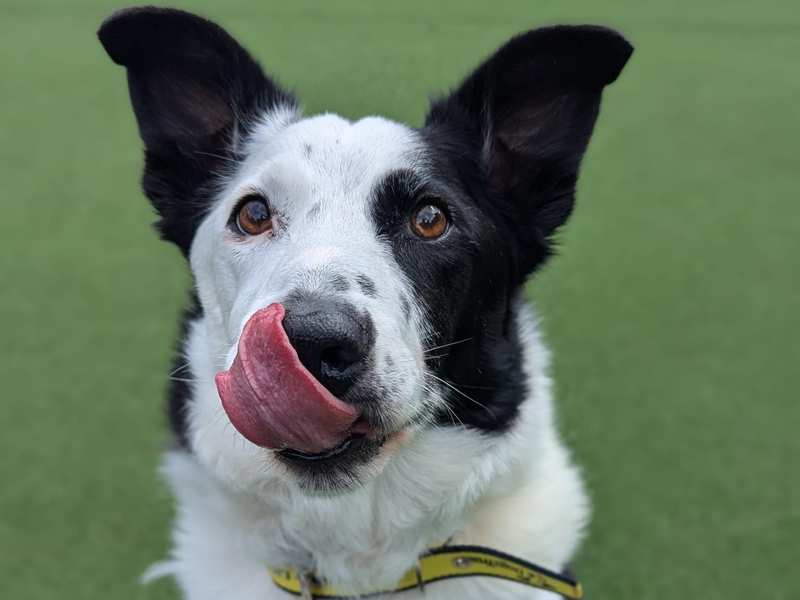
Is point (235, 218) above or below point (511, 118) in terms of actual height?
below

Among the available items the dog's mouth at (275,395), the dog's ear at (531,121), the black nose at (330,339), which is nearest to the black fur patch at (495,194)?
the dog's ear at (531,121)

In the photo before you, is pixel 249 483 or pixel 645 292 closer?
pixel 249 483

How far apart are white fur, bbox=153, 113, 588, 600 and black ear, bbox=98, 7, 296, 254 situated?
114mm

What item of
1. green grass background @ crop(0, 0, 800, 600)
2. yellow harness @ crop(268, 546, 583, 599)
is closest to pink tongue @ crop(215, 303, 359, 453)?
yellow harness @ crop(268, 546, 583, 599)

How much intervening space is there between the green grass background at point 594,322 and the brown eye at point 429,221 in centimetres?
56

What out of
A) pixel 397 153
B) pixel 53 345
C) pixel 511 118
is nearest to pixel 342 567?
pixel 397 153

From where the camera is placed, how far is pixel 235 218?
2254 millimetres

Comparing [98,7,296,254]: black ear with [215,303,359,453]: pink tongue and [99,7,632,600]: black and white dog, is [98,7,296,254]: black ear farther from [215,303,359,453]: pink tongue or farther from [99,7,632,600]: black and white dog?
[215,303,359,453]: pink tongue

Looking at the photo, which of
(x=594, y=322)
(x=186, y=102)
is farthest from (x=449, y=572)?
(x=594, y=322)

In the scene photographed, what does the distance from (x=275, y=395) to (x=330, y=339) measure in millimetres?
162

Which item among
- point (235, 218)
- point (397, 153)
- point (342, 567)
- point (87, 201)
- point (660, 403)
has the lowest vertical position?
point (87, 201)

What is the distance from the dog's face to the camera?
67.5 inches

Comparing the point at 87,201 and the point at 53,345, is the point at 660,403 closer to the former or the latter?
the point at 53,345

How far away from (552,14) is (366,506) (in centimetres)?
968
